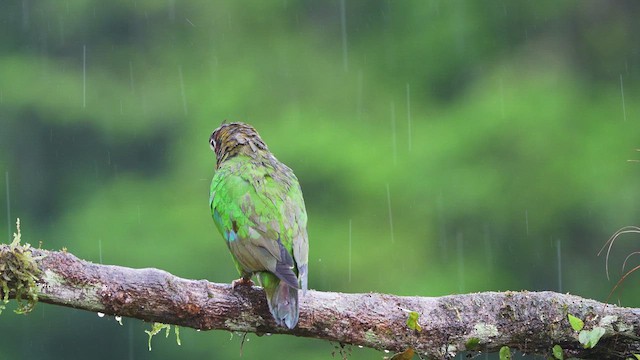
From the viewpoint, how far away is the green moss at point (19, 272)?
11.4 ft

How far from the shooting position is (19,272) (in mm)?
3479

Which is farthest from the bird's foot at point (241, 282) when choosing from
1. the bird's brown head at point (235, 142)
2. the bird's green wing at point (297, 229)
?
the bird's brown head at point (235, 142)

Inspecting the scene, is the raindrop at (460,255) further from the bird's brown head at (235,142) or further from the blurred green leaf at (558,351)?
the blurred green leaf at (558,351)

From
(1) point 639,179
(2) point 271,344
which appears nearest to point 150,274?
(2) point 271,344

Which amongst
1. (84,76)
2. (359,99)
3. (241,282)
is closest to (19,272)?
(241,282)

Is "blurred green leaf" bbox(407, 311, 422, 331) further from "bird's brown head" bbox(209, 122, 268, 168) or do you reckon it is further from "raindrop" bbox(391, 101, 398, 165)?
"raindrop" bbox(391, 101, 398, 165)

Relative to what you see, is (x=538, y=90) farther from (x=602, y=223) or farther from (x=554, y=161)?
(x=602, y=223)

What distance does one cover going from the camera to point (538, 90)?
35.7ft

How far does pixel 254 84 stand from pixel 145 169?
1.40m

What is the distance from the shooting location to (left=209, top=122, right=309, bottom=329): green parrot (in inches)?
150

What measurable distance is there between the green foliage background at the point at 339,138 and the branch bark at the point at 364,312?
5.80 metres

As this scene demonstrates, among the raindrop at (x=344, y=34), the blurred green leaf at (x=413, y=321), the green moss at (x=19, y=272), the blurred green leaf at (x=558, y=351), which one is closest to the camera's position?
the green moss at (x=19, y=272)

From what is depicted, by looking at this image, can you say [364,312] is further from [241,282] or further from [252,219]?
[252,219]

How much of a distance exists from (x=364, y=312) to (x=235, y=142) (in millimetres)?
1184
